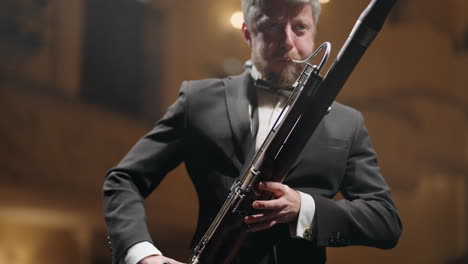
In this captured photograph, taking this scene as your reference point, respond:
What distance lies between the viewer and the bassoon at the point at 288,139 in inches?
45.6

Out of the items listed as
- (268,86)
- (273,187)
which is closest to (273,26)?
(268,86)

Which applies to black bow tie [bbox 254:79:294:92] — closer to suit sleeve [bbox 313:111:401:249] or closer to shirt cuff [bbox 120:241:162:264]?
suit sleeve [bbox 313:111:401:249]

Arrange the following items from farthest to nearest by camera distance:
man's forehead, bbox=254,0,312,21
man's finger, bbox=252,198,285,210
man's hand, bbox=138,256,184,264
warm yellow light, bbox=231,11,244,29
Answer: warm yellow light, bbox=231,11,244,29 < man's forehead, bbox=254,0,312,21 < man's hand, bbox=138,256,184,264 < man's finger, bbox=252,198,285,210

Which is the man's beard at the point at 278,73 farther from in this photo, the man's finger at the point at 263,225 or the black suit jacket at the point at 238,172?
the man's finger at the point at 263,225

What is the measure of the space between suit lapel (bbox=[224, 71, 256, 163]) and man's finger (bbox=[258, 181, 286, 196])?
6.3 inches

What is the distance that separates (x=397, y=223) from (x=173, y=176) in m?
1.46

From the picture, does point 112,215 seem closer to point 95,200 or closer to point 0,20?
point 95,200

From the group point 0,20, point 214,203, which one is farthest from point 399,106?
point 0,20

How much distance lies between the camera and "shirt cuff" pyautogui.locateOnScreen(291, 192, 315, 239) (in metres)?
1.19

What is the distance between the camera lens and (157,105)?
8.96 ft

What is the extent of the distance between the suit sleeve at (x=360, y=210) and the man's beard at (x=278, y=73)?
0.22 m

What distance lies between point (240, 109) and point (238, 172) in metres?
0.16

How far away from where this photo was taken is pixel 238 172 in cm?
132

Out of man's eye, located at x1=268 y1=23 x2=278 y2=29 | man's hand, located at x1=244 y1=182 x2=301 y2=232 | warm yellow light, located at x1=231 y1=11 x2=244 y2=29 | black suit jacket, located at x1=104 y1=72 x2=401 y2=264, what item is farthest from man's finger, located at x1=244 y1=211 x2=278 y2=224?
warm yellow light, located at x1=231 y1=11 x2=244 y2=29
